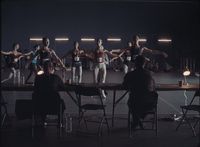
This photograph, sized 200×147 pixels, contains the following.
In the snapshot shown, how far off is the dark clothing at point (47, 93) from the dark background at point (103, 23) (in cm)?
1171

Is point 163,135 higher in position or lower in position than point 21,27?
lower

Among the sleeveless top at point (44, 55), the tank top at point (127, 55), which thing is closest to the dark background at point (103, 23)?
the tank top at point (127, 55)

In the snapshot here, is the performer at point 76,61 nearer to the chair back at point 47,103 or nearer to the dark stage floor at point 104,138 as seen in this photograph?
the dark stage floor at point 104,138

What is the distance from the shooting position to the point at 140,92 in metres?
6.53

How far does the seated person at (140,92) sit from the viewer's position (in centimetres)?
640

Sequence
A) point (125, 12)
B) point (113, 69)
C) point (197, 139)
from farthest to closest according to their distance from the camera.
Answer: point (125, 12), point (113, 69), point (197, 139)

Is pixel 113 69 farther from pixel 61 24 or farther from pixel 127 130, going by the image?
pixel 127 130

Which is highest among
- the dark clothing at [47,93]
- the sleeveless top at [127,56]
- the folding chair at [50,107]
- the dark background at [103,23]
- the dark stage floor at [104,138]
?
the dark background at [103,23]

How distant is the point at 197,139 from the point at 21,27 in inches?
528

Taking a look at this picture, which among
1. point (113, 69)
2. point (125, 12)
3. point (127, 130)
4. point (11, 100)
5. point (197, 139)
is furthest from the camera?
point (125, 12)

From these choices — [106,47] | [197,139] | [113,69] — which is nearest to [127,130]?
[197,139]

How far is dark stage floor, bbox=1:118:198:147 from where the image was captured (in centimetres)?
558

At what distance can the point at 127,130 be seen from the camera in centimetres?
665

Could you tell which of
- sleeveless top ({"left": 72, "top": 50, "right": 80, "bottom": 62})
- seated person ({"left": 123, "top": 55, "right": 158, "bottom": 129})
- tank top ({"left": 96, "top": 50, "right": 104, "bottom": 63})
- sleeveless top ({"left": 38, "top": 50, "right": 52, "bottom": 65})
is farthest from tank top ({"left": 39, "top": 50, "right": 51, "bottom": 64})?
seated person ({"left": 123, "top": 55, "right": 158, "bottom": 129})
